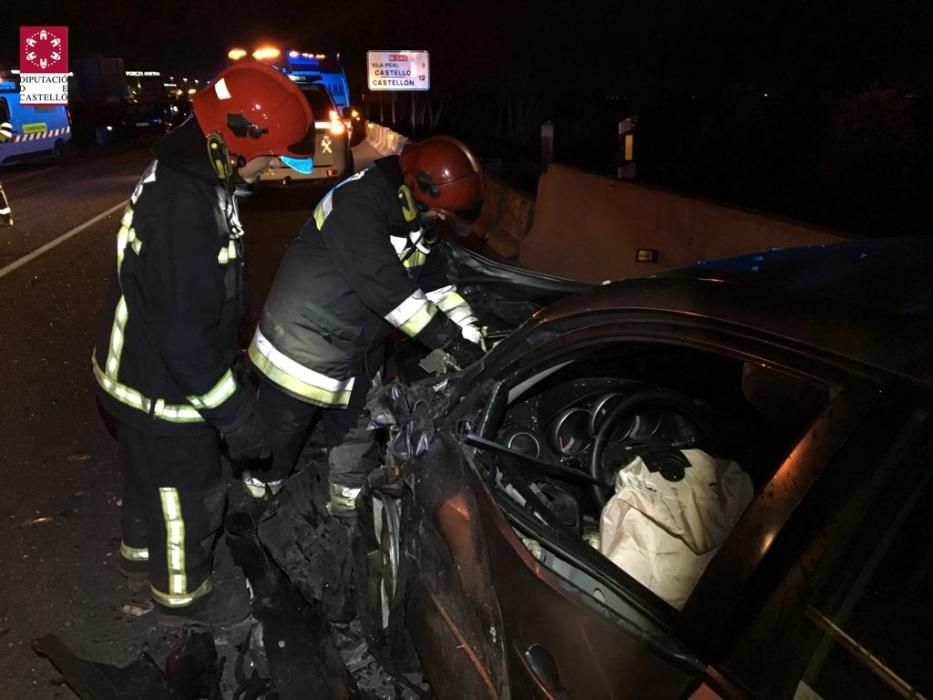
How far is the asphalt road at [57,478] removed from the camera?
110 inches

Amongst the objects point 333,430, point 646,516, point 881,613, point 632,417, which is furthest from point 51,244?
point 881,613

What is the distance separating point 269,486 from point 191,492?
920 mm

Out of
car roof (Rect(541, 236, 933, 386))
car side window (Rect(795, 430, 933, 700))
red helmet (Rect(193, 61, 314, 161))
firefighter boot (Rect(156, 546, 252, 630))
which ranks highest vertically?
red helmet (Rect(193, 61, 314, 161))

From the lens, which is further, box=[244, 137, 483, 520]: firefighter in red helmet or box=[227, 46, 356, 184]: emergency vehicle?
box=[227, 46, 356, 184]: emergency vehicle

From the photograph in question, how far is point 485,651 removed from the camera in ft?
5.57

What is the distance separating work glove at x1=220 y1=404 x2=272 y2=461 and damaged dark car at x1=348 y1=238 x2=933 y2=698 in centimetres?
50

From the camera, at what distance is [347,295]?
3.05m

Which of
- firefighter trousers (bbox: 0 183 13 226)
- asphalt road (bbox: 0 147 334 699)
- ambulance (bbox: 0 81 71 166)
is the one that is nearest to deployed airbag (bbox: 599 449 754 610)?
asphalt road (bbox: 0 147 334 699)

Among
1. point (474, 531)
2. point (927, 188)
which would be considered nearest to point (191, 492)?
point (474, 531)

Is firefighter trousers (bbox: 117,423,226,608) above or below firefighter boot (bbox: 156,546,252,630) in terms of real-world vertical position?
above

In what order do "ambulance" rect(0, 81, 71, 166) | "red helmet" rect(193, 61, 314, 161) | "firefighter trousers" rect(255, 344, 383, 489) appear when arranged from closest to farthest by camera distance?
"red helmet" rect(193, 61, 314, 161) < "firefighter trousers" rect(255, 344, 383, 489) < "ambulance" rect(0, 81, 71, 166)

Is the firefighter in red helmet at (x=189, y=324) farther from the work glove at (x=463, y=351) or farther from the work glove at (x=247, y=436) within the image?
the work glove at (x=463, y=351)

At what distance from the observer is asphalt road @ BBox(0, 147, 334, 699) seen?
280 centimetres

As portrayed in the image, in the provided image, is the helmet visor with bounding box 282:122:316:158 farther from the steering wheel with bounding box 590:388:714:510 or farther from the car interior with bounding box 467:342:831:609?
the steering wheel with bounding box 590:388:714:510
